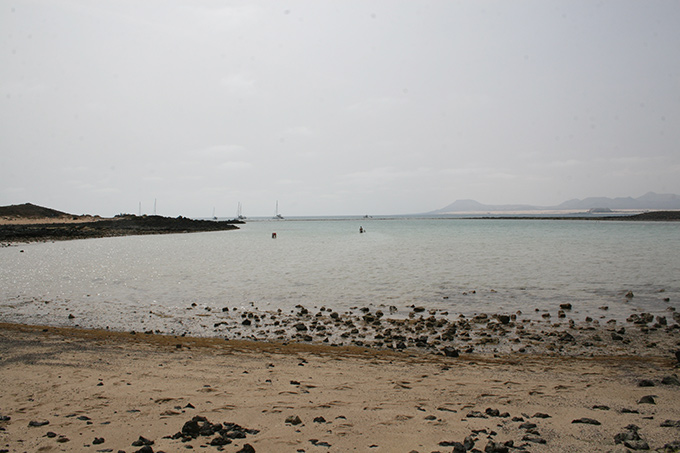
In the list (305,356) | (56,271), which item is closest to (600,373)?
(305,356)

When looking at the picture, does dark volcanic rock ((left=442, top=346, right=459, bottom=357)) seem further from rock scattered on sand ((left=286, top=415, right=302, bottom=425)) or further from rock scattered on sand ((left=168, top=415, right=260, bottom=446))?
rock scattered on sand ((left=168, top=415, right=260, bottom=446))

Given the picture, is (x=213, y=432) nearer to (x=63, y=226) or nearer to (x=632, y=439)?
(x=632, y=439)

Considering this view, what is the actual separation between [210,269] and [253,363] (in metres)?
23.6

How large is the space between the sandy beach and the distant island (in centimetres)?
6644

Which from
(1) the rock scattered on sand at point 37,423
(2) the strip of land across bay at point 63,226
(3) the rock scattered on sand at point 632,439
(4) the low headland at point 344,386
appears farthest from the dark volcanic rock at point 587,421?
(2) the strip of land across bay at point 63,226

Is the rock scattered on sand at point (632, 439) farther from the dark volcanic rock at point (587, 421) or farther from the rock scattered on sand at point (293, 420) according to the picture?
the rock scattered on sand at point (293, 420)

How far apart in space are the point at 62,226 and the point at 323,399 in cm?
10178

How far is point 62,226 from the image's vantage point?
9025 cm

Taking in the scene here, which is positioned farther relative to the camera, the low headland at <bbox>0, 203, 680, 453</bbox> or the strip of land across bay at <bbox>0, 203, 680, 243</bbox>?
the strip of land across bay at <bbox>0, 203, 680, 243</bbox>

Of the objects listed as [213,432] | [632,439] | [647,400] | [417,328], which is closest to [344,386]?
[213,432]

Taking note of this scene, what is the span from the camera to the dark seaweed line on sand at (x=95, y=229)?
67.5 meters

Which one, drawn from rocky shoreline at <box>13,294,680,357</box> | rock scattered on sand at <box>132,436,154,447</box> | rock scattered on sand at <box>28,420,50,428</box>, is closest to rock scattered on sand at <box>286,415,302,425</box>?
rock scattered on sand at <box>132,436,154,447</box>

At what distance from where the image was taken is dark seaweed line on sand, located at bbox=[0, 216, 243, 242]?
6750 centimetres

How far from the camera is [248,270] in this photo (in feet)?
105
